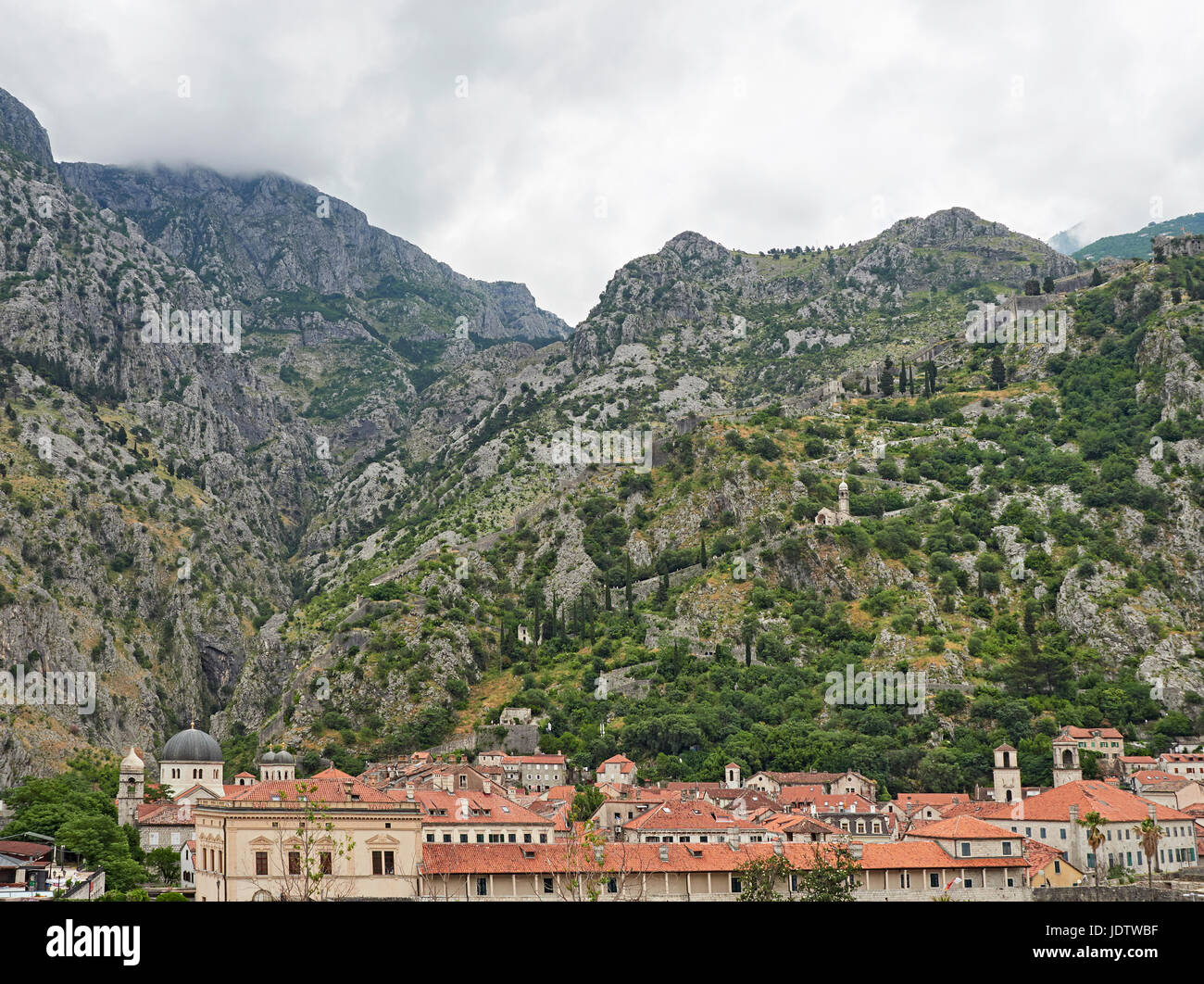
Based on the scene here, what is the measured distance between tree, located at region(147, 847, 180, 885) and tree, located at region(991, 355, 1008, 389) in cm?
13606

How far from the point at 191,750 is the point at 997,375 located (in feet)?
405

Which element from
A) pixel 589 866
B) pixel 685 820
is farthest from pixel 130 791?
pixel 589 866

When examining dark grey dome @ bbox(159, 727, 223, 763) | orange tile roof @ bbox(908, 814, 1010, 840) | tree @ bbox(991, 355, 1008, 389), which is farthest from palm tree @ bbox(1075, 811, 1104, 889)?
tree @ bbox(991, 355, 1008, 389)

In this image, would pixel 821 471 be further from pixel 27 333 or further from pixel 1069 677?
pixel 27 333

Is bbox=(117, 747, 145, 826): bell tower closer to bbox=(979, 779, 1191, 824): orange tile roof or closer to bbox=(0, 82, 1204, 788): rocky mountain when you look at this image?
bbox=(0, 82, 1204, 788): rocky mountain

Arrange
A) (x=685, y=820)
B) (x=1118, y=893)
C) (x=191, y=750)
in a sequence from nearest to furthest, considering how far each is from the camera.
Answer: (x=1118, y=893) < (x=685, y=820) < (x=191, y=750)

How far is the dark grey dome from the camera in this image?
11112cm

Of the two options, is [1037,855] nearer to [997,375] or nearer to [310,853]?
[310,853]

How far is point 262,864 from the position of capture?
5828 centimetres

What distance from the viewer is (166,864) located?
84.4 meters

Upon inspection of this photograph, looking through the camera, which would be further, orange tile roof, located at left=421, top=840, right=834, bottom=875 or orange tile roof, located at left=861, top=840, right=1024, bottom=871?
orange tile roof, located at left=861, top=840, right=1024, bottom=871

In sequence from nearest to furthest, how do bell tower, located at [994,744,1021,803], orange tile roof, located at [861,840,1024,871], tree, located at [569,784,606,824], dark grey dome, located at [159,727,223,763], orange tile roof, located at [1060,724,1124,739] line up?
orange tile roof, located at [861,840,1024,871] < tree, located at [569,784,606,824] < bell tower, located at [994,744,1021,803] < orange tile roof, located at [1060,724,1124,739] < dark grey dome, located at [159,727,223,763]
